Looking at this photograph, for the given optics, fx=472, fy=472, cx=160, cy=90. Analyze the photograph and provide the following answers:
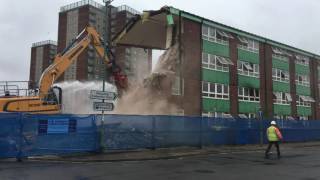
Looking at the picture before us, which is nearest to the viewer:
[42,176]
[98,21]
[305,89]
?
[42,176]

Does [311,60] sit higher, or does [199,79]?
[311,60]

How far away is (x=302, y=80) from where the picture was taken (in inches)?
2142

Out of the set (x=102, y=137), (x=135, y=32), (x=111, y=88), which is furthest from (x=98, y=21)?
(x=102, y=137)

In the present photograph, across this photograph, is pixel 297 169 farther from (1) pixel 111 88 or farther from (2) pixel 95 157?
(1) pixel 111 88

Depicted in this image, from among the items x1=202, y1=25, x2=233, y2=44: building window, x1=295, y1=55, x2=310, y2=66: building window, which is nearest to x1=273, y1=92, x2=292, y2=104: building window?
x1=295, y1=55, x2=310, y2=66: building window

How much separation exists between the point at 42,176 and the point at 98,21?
253ft

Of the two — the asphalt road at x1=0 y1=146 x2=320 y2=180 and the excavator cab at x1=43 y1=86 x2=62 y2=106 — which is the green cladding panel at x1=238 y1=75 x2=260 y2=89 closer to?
the excavator cab at x1=43 y1=86 x2=62 y2=106

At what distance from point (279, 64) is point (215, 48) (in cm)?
1159

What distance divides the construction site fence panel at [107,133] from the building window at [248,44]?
Result: 666 inches

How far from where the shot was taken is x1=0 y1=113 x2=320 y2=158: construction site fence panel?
17.9 metres

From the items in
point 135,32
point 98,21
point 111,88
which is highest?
point 98,21

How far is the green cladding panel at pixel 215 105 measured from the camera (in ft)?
131

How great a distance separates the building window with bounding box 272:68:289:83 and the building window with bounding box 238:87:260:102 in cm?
407

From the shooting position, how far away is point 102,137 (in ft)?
67.1
